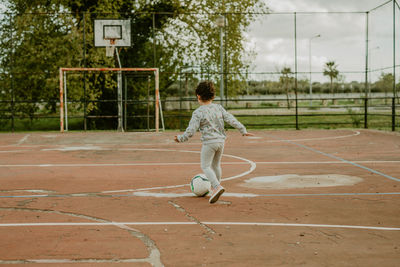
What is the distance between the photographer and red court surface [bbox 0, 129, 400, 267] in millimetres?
3777

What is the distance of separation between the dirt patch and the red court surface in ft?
0.05

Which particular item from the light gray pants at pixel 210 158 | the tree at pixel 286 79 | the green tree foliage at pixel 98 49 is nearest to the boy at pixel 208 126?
the light gray pants at pixel 210 158

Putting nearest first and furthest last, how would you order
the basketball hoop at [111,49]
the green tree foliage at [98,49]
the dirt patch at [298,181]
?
the dirt patch at [298,181] → the basketball hoop at [111,49] → the green tree foliage at [98,49]

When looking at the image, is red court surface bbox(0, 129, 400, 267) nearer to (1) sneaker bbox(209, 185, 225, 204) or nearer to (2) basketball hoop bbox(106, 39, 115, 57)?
(1) sneaker bbox(209, 185, 225, 204)

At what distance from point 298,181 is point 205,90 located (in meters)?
2.17

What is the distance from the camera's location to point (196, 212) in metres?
5.26

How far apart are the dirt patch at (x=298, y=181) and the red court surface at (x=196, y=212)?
0.05ft

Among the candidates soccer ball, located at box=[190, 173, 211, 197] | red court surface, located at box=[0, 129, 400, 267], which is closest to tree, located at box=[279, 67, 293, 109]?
red court surface, located at box=[0, 129, 400, 267]

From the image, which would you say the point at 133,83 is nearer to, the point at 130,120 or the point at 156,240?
the point at 130,120

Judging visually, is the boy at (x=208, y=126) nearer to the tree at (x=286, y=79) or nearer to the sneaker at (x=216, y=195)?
the sneaker at (x=216, y=195)

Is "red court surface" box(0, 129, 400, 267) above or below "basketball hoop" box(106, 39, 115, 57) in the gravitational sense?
below

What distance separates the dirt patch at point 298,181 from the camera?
6.85 metres

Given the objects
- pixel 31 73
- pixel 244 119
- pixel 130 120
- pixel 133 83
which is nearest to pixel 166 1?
pixel 133 83

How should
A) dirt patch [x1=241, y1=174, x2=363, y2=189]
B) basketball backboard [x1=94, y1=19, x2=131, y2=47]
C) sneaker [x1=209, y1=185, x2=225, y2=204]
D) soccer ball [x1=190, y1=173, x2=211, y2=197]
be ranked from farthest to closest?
1. basketball backboard [x1=94, y1=19, x2=131, y2=47]
2. dirt patch [x1=241, y1=174, x2=363, y2=189]
3. soccer ball [x1=190, y1=173, x2=211, y2=197]
4. sneaker [x1=209, y1=185, x2=225, y2=204]
